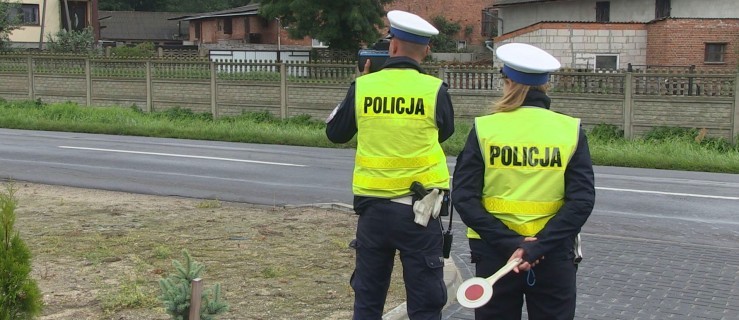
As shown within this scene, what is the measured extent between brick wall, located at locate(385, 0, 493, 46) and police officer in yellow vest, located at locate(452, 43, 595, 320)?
57.3 meters

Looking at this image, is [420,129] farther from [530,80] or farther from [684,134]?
[684,134]

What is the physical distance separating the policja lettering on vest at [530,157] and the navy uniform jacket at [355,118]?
33.0 inches

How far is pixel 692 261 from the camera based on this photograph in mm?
8805

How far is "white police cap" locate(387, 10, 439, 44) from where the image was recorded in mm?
5070

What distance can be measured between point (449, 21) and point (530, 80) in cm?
5741

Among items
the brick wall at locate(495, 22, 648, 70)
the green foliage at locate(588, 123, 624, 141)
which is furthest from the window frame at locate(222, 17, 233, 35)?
the green foliage at locate(588, 123, 624, 141)

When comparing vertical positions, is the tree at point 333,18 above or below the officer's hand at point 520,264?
above

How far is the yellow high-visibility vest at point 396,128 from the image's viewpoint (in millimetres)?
5125

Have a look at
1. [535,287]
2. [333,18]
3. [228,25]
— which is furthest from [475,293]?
[228,25]

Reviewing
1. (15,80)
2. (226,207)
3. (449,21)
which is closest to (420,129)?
(226,207)

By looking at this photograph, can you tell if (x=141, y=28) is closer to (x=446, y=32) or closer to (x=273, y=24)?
(x=273, y=24)

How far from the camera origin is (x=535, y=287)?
4484 mm

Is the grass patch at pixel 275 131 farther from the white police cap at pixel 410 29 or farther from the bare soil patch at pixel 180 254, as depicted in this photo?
the white police cap at pixel 410 29

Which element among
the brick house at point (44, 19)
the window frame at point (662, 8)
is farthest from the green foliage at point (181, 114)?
the brick house at point (44, 19)
